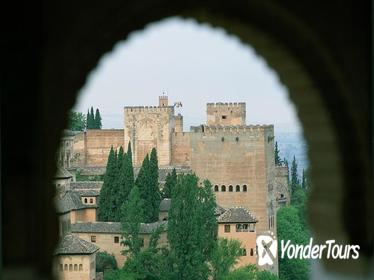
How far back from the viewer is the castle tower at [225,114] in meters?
23.1

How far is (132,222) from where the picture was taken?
18656mm

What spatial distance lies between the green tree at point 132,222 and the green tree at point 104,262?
0.25m

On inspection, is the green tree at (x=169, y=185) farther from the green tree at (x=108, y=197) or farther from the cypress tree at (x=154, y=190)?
the green tree at (x=108, y=197)

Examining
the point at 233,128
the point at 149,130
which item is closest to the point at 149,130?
the point at 149,130

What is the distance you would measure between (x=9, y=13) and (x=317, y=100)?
0.35 metres

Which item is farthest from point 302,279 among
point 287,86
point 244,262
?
point 287,86

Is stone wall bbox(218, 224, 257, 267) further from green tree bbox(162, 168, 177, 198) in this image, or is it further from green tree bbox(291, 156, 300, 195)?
green tree bbox(291, 156, 300, 195)

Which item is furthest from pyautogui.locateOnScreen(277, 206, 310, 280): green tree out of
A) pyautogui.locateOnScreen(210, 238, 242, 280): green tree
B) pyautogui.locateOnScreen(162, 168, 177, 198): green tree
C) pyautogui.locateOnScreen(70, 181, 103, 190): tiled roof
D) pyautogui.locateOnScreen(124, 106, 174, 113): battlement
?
pyautogui.locateOnScreen(124, 106, 174, 113): battlement

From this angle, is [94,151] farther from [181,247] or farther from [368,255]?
[368,255]

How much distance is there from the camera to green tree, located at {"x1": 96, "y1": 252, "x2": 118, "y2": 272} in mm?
18719

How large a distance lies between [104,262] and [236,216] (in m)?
2.36

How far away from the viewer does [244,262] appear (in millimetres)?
19281

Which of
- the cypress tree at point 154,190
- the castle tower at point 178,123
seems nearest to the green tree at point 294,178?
the castle tower at point 178,123

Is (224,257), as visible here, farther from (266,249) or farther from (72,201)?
(72,201)
